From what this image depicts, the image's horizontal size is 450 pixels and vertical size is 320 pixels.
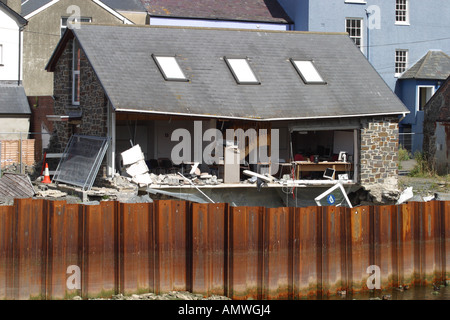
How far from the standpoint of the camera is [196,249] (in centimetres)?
1633

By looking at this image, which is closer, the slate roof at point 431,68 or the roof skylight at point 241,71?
the roof skylight at point 241,71

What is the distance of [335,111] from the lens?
26.6m

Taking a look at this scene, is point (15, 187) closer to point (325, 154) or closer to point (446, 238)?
point (325, 154)

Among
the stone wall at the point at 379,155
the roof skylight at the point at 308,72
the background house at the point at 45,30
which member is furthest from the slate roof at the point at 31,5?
the stone wall at the point at 379,155

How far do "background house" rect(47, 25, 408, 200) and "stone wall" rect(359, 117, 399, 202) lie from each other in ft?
0.12

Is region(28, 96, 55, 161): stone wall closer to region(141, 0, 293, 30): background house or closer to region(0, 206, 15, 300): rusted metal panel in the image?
region(141, 0, 293, 30): background house

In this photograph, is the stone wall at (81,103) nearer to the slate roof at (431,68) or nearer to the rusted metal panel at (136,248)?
the rusted metal panel at (136,248)

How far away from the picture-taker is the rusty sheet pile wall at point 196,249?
51.3ft

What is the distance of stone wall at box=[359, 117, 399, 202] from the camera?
27.2 m

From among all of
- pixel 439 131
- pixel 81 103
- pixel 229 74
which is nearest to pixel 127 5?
pixel 81 103

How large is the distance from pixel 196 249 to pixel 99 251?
2.01 meters

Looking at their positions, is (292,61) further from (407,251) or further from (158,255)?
(158,255)

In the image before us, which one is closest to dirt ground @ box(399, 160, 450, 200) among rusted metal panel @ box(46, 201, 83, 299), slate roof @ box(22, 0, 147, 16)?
rusted metal panel @ box(46, 201, 83, 299)

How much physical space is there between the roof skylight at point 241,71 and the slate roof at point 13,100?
46.4 ft
